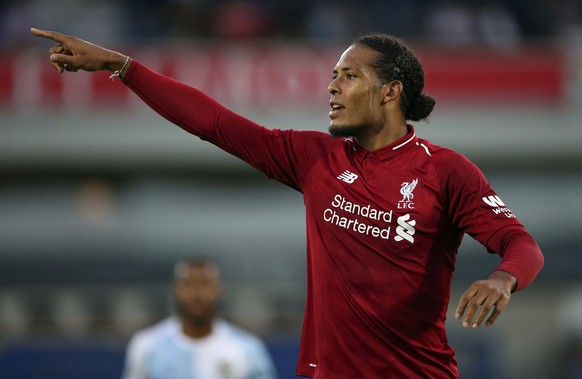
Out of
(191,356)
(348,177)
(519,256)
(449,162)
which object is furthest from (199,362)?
(519,256)

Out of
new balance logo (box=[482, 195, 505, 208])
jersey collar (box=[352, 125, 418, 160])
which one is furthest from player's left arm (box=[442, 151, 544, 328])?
jersey collar (box=[352, 125, 418, 160])

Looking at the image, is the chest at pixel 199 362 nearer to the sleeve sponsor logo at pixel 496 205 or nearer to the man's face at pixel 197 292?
the man's face at pixel 197 292

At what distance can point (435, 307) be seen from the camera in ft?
13.7

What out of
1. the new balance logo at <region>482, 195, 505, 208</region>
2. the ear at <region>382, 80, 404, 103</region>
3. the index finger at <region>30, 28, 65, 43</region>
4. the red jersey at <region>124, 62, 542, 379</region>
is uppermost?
the ear at <region>382, 80, 404, 103</region>

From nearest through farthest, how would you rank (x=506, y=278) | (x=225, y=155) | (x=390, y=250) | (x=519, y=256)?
(x=506, y=278)
(x=519, y=256)
(x=390, y=250)
(x=225, y=155)

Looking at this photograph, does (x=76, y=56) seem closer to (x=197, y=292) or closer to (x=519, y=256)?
(x=519, y=256)

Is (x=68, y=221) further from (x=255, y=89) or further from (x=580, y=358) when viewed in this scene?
(x=580, y=358)

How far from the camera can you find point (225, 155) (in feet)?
60.0

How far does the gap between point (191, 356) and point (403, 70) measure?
338 centimetres

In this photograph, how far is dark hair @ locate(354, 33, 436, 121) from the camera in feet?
14.5

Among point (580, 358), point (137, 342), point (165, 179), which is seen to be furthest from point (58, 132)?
point (137, 342)

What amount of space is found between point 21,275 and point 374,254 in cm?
1122

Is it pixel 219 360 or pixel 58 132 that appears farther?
pixel 58 132

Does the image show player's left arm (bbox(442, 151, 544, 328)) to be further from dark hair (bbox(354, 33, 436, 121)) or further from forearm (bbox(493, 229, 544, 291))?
dark hair (bbox(354, 33, 436, 121))
